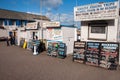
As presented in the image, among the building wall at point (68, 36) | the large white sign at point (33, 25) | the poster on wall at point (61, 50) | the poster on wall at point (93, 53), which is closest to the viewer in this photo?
the poster on wall at point (93, 53)

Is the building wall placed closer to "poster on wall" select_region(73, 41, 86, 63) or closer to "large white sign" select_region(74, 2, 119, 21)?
"large white sign" select_region(74, 2, 119, 21)

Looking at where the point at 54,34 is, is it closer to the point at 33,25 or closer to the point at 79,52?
the point at 33,25

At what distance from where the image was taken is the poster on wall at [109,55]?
8825mm

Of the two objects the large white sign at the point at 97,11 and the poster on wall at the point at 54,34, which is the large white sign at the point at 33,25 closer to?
the poster on wall at the point at 54,34

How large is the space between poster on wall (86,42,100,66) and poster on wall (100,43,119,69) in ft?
1.25

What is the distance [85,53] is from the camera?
406 inches

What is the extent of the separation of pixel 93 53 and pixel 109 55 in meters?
1.26

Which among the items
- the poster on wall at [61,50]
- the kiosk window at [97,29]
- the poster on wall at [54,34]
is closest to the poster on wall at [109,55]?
the kiosk window at [97,29]

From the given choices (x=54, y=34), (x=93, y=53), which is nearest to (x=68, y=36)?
(x=54, y=34)

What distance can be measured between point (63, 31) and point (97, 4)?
539 centimetres

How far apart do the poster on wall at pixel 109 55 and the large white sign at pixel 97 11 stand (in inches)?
85.2

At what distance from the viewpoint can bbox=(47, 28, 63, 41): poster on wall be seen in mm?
14375

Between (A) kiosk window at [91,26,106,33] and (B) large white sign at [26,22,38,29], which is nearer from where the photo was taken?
(A) kiosk window at [91,26,106,33]

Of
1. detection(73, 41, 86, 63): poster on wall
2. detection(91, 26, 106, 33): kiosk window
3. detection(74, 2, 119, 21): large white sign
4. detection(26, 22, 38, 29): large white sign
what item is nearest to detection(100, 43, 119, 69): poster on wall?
detection(73, 41, 86, 63): poster on wall
